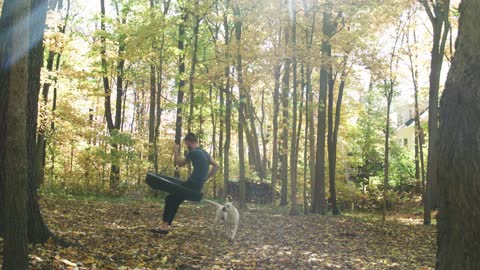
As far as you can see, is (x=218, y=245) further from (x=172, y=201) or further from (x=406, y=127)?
(x=406, y=127)

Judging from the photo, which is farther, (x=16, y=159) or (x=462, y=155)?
(x=462, y=155)

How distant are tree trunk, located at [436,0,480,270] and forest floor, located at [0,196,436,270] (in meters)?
3.13

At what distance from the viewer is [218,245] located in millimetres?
7359

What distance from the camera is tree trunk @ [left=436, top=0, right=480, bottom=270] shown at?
324 cm

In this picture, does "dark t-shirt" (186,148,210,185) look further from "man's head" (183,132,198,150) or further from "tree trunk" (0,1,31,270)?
"tree trunk" (0,1,31,270)

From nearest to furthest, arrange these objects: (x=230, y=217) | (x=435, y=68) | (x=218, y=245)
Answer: (x=218, y=245) < (x=230, y=217) < (x=435, y=68)

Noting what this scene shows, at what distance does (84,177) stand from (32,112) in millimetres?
A: 14700

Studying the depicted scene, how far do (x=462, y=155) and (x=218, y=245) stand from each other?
16.1 feet

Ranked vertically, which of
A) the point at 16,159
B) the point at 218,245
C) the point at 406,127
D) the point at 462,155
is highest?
the point at 406,127

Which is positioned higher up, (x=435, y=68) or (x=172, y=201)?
(x=435, y=68)

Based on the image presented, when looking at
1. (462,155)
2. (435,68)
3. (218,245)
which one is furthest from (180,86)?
(462,155)

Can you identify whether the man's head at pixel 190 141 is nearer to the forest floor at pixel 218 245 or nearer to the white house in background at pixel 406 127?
the forest floor at pixel 218 245

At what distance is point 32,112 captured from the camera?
5.14m

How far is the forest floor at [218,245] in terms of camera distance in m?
5.36
